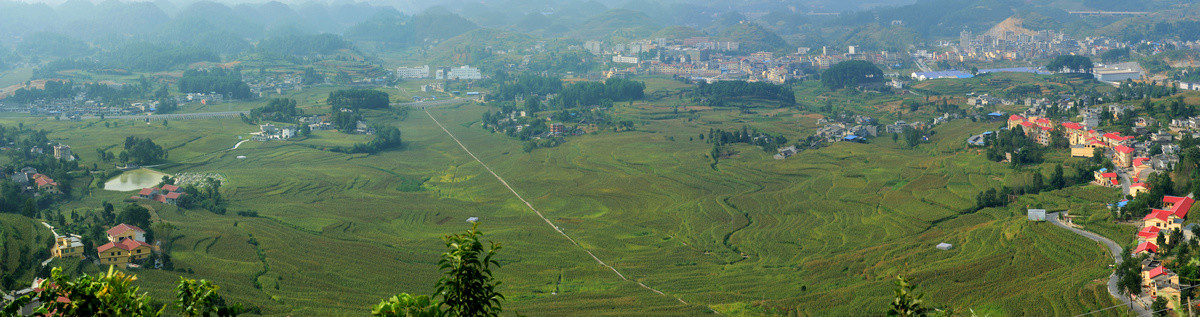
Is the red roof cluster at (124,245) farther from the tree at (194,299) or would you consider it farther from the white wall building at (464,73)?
the white wall building at (464,73)

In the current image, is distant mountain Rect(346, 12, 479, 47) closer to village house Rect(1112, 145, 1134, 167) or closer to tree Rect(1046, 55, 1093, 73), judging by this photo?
tree Rect(1046, 55, 1093, 73)

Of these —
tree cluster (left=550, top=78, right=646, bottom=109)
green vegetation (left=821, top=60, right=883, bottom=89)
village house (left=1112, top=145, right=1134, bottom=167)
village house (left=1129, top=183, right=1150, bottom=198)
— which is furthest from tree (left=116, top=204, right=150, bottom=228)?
green vegetation (left=821, top=60, right=883, bottom=89)

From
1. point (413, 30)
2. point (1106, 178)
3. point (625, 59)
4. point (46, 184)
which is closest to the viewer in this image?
point (1106, 178)

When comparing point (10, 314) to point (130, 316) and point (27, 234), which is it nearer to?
point (130, 316)

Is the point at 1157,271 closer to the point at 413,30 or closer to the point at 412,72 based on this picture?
the point at 412,72

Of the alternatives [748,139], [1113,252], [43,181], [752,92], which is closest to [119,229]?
[43,181]

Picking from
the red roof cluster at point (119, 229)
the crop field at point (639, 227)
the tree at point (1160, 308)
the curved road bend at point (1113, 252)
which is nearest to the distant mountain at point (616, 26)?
the crop field at point (639, 227)
